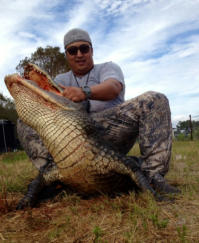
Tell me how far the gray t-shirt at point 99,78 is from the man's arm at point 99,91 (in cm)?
17

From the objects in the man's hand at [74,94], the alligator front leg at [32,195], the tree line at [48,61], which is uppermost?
the tree line at [48,61]

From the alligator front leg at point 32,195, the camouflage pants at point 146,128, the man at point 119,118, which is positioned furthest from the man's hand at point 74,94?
the alligator front leg at point 32,195

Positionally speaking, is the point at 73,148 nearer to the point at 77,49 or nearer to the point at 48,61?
the point at 77,49

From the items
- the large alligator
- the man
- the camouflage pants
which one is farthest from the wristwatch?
the camouflage pants

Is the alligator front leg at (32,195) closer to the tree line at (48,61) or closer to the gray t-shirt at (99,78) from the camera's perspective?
the gray t-shirt at (99,78)

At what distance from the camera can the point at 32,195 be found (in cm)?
229

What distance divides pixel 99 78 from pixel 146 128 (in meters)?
1.17

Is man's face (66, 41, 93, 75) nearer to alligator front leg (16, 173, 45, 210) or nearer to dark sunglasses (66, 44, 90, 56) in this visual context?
dark sunglasses (66, 44, 90, 56)

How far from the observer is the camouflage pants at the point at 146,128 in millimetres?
2490

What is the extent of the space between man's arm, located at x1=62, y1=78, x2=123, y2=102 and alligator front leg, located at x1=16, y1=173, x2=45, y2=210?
0.80 m

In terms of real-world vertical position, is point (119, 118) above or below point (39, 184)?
above

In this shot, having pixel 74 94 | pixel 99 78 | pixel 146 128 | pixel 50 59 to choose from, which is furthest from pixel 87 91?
pixel 50 59

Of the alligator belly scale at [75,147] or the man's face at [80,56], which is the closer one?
the alligator belly scale at [75,147]

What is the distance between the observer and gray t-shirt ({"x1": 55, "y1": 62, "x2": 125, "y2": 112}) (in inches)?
123
